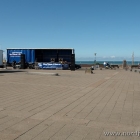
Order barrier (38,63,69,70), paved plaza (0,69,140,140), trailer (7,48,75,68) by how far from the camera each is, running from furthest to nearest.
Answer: trailer (7,48,75,68) < barrier (38,63,69,70) < paved plaza (0,69,140,140)

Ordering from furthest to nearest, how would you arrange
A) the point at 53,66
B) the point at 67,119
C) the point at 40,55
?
the point at 40,55 → the point at 53,66 → the point at 67,119

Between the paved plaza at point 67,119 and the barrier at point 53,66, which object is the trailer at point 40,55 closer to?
the barrier at point 53,66

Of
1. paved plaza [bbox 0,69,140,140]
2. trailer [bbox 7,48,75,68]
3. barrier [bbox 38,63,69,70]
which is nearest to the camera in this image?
paved plaza [bbox 0,69,140,140]

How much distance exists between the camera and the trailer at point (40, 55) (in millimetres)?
40031

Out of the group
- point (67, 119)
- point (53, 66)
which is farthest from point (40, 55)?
point (67, 119)

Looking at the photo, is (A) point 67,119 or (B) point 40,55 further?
(B) point 40,55

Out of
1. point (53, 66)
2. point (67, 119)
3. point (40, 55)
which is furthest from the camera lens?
point (40, 55)

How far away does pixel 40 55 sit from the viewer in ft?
138

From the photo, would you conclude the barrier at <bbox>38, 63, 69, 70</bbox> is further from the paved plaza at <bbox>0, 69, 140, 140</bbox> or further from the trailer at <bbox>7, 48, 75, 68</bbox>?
the paved plaza at <bbox>0, 69, 140, 140</bbox>

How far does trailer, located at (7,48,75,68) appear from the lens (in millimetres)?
40031

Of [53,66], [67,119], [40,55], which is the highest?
[40,55]

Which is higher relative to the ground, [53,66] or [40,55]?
[40,55]

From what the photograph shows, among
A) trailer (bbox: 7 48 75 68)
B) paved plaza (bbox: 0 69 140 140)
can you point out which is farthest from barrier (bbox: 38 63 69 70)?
paved plaza (bbox: 0 69 140 140)

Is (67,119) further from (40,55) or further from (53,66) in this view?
(40,55)
